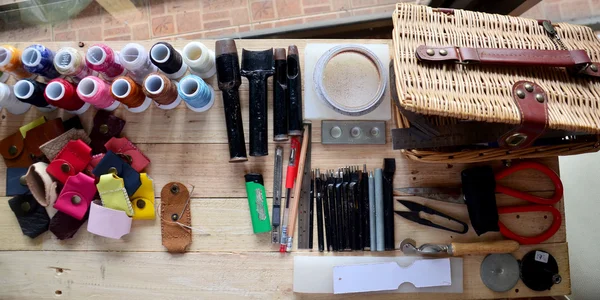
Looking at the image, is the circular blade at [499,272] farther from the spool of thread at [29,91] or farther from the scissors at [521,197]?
the spool of thread at [29,91]

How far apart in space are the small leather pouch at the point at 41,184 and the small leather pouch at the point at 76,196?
1.1 inches

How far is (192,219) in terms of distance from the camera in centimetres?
123

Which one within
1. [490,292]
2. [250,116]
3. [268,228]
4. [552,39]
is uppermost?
[552,39]

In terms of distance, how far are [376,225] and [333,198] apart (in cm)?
14

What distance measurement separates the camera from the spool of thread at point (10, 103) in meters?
1.21

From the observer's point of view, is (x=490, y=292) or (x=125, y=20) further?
(x=125, y=20)

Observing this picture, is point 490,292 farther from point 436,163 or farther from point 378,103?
point 378,103

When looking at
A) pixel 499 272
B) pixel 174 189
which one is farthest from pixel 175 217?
pixel 499 272

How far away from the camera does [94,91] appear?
3.77 feet

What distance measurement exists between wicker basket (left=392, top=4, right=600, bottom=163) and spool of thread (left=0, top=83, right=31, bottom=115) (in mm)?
1032

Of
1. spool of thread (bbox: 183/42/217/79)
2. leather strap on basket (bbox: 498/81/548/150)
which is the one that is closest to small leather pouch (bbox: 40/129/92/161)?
spool of thread (bbox: 183/42/217/79)

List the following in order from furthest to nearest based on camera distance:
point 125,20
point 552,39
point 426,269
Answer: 1. point 125,20
2. point 426,269
3. point 552,39

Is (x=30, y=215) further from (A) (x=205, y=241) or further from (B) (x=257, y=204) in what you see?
(B) (x=257, y=204)

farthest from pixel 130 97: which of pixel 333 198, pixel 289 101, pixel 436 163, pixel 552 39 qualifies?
pixel 552 39
